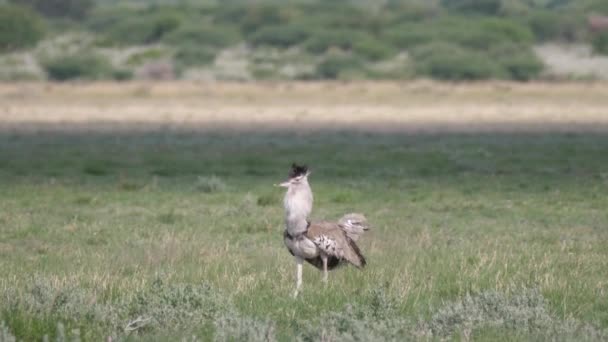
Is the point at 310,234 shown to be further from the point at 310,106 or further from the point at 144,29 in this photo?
the point at 144,29

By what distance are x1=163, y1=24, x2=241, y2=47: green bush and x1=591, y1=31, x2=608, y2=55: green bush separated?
2079 centimetres

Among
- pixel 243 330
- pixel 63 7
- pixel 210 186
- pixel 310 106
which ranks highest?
pixel 63 7

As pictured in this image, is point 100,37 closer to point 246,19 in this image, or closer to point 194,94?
point 246,19

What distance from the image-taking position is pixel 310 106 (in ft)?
139

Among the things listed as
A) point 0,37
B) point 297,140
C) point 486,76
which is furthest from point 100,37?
point 297,140

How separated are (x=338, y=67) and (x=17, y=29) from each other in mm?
19049

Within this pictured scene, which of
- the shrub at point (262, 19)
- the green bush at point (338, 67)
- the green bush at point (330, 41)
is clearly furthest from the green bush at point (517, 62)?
the shrub at point (262, 19)

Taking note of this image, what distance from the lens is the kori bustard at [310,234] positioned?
32.1ft

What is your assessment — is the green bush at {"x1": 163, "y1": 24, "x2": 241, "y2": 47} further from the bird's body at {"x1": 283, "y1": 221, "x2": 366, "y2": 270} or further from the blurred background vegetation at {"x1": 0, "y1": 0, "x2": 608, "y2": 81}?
the bird's body at {"x1": 283, "y1": 221, "x2": 366, "y2": 270}

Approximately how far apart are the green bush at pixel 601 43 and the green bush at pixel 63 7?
45.4 m

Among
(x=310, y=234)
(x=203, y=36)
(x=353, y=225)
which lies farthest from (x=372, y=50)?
(x=310, y=234)

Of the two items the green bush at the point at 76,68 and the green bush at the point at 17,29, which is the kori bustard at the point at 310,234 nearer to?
the green bush at the point at 76,68

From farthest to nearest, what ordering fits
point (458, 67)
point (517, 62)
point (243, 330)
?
point (517, 62) → point (458, 67) → point (243, 330)

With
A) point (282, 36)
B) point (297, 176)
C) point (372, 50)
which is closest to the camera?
point (297, 176)
